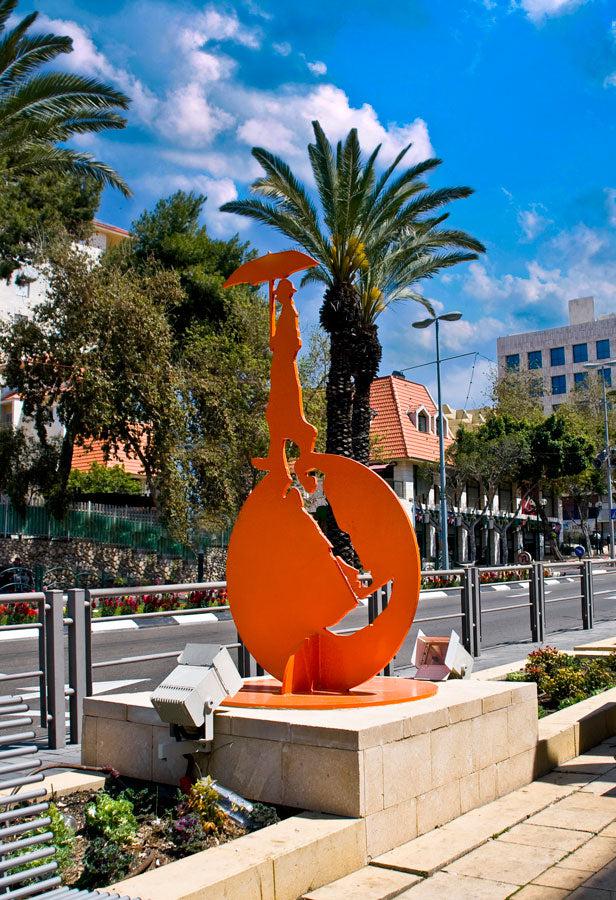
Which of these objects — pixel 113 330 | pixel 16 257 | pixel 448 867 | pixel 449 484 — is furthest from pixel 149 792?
pixel 449 484

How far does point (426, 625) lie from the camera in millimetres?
17000

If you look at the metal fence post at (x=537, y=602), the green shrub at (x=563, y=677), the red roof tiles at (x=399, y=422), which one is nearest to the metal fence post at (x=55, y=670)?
the green shrub at (x=563, y=677)

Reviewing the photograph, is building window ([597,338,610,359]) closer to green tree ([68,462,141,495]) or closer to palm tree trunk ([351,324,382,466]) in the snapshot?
green tree ([68,462,141,495])

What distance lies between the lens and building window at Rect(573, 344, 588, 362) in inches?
3593

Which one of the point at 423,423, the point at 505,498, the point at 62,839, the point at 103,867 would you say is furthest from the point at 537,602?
the point at 505,498

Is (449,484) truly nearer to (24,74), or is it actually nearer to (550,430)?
(550,430)

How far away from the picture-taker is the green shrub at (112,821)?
14.7 feet

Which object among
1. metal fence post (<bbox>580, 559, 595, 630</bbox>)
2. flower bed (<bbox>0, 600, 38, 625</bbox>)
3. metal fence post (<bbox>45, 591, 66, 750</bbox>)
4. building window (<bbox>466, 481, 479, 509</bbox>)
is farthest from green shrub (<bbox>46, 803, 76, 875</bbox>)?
building window (<bbox>466, 481, 479, 509</bbox>)

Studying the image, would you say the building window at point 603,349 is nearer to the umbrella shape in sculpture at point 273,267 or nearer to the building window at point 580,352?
the building window at point 580,352

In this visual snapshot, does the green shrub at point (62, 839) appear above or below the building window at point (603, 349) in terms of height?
below

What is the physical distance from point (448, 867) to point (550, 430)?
43153mm

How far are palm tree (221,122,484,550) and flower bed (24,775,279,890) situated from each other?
677 inches

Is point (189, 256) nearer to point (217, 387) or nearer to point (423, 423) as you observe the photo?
point (217, 387)

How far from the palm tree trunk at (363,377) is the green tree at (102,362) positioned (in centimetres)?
477
